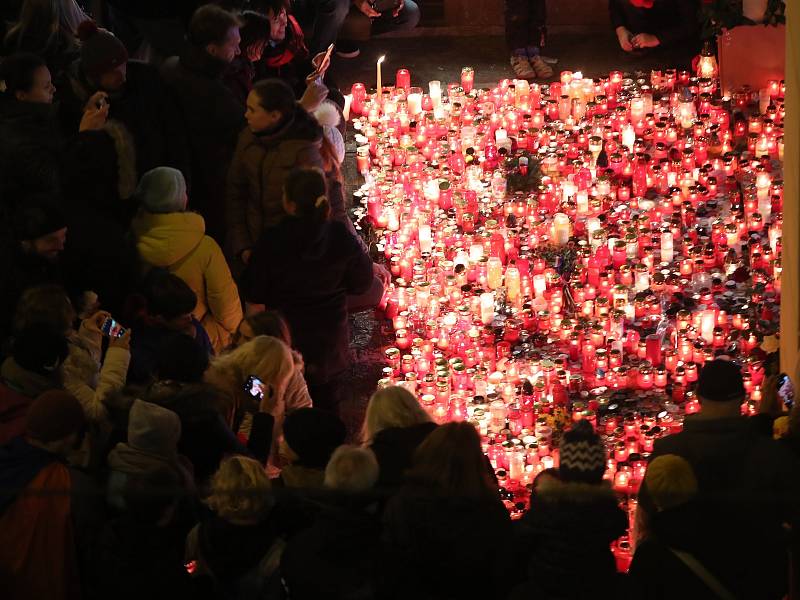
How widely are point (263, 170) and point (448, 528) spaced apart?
3.19 metres

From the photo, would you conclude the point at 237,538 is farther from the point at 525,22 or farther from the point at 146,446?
the point at 525,22

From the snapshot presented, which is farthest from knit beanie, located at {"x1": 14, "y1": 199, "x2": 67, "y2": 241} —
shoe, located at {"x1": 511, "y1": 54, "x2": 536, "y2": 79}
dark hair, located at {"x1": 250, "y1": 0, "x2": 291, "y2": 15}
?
shoe, located at {"x1": 511, "y1": 54, "x2": 536, "y2": 79}

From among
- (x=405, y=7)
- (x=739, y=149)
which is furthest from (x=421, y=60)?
(x=739, y=149)

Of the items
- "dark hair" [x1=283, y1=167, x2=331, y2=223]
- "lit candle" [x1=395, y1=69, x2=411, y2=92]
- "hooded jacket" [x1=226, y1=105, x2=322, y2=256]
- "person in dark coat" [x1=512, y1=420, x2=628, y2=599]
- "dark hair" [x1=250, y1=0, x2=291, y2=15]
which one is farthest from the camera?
"lit candle" [x1=395, y1=69, x2=411, y2=92]

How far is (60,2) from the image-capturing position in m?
9.05

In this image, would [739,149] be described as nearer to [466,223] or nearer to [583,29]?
[466,223]

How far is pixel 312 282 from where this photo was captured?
6.80 m

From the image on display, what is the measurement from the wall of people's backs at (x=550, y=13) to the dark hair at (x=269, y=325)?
6.52m

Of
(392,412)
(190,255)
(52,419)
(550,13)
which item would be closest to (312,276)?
(190,255)

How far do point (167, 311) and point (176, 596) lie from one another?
1.59 m

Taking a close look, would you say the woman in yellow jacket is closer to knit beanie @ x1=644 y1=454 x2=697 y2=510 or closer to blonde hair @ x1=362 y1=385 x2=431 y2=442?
blonde hair @ x1=362 y1=385 x2=431 y2=442

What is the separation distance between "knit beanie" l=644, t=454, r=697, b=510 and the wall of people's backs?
7888 mm

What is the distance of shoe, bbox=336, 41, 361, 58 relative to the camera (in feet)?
38.4

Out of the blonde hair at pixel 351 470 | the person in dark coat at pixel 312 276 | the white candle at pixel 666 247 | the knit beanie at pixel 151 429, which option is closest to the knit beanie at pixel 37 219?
the person in dark coat at pixel 312 276
